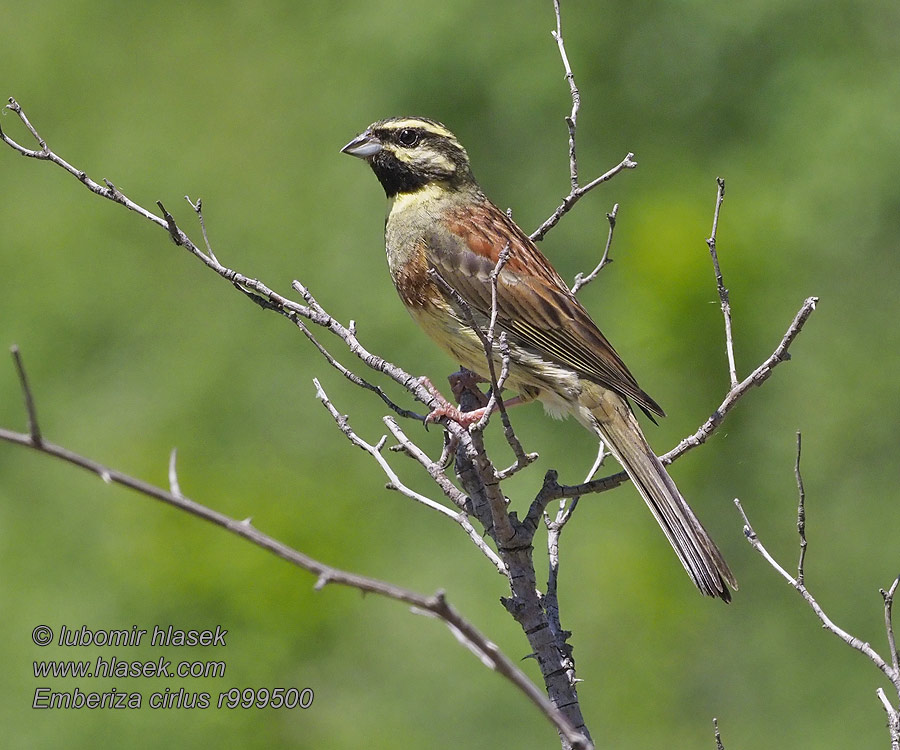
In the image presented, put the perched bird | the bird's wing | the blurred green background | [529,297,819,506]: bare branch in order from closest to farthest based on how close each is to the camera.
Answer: [529,297,819,506]: bare branch < the perched bird < the bird's wing < the blurred green background

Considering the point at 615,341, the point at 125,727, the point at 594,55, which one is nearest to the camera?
the point at 125,727

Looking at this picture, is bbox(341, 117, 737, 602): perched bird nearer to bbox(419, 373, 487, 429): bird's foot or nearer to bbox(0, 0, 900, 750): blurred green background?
bbox(419, 373, 487, 429): bird's foot

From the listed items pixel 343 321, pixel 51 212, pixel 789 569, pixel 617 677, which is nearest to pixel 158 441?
pixel 343 321

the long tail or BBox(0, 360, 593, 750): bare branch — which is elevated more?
the long tail

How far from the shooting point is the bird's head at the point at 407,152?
186 inches

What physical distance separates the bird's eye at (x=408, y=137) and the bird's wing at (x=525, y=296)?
1.16ft

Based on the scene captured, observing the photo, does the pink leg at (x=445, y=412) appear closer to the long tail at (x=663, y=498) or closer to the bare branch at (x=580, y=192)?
the long tail at (x=663, y=498)

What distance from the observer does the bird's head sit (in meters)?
4.71

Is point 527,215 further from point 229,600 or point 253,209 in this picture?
point 229,600

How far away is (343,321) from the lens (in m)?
7.80

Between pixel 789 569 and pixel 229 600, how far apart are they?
293 cm

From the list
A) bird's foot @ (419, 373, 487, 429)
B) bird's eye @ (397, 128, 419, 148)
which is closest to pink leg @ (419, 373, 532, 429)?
bird's foot @ (419, 373, 487, 429)

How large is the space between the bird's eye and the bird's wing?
355 millimetres

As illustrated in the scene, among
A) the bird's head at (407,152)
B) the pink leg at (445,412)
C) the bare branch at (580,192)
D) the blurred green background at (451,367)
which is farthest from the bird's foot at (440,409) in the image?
the blurred green background at (451,367)
